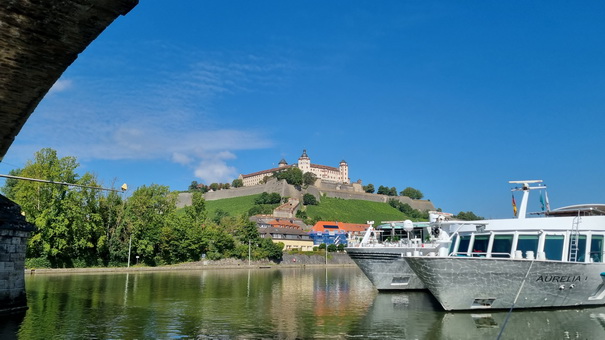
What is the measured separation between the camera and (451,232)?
2753cm

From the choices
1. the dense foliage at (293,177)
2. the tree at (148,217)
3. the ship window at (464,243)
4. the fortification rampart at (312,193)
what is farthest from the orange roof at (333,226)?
the ship window at (464,243)

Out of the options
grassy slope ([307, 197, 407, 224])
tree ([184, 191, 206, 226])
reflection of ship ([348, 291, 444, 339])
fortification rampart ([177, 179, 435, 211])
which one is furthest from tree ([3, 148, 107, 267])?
fortification rampart ([177, 179, 435, 211])

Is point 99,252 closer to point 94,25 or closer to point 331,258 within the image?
point 331,258

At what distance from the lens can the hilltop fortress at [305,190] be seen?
514 ft

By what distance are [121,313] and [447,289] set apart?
51.5 feet

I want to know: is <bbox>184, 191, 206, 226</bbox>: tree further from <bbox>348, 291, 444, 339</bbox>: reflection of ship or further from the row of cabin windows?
the row of cabin windows

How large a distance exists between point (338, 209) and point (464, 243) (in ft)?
422

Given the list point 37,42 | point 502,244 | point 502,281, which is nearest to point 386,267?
point 502,244

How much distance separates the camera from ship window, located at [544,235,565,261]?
75.1 feet

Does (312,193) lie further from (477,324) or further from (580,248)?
(477,324)

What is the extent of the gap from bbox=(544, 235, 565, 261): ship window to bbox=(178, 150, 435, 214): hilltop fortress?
119 meters

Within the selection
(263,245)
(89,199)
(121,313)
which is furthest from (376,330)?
(263,245)

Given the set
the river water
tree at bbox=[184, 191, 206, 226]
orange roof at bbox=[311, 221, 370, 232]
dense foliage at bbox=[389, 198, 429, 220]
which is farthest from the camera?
dense foliage at bbox=[389, 198, 429, 220]

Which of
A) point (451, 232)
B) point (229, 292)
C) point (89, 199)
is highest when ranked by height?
point (89, 199)
